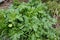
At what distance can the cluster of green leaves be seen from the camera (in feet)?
12.5

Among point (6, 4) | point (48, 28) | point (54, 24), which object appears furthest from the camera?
point (6, 4)

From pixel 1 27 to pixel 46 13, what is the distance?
48.3 inches

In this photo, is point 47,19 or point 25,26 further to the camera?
point 47,19

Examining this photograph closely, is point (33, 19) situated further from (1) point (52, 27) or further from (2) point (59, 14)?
(2) point (59, 14)

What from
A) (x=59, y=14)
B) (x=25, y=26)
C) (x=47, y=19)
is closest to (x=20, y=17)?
(x=25, y=26)

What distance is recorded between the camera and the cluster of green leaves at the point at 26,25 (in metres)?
3.82

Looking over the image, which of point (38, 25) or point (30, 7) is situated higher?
point (30, 7)

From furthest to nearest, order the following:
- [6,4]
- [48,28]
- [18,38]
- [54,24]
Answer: [6,4], [54,24], [48,28], [18,38]

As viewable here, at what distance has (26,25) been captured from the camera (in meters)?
3.83

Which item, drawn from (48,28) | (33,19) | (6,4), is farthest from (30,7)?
(6,4)

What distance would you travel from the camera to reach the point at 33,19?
3.96 metres

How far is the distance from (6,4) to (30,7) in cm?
114

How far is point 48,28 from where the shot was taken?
159 inches

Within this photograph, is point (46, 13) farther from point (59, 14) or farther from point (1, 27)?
point (1, 27)
